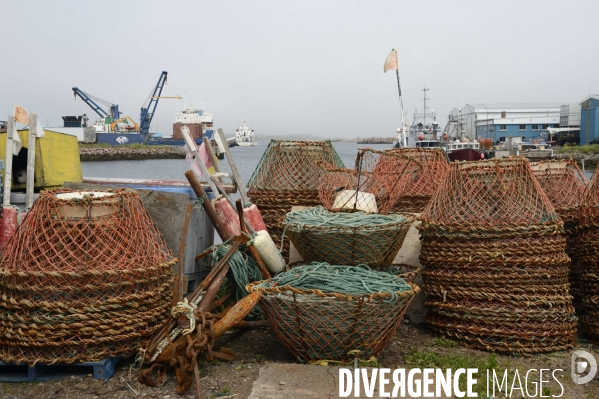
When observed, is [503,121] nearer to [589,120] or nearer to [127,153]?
[589,120]

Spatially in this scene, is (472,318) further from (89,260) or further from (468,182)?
(89,260)

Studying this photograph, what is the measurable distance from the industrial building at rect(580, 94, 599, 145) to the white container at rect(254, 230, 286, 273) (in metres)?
60.8

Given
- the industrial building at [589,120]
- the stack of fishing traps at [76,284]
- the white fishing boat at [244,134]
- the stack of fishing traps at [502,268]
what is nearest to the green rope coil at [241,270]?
the stack of fishing traps at [76,284]

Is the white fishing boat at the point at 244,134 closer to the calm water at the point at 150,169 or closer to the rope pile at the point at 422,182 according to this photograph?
the calm water at the point at 150,169

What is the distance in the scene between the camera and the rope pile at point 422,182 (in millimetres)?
6285

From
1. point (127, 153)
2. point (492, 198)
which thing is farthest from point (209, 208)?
point (127, 153)

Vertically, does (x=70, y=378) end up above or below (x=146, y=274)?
below

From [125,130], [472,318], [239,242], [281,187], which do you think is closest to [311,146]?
[281,187]

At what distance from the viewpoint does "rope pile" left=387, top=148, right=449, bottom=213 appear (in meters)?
6.29

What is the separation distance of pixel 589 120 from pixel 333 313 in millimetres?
63341

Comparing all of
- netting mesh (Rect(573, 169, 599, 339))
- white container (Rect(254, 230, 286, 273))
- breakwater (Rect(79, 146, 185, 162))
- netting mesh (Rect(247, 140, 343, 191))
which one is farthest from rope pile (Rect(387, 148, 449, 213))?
breakwater (Rect(79, 146, 185, 162))

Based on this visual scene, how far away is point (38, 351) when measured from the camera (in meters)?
3.80

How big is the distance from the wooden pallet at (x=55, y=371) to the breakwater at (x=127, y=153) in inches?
2502

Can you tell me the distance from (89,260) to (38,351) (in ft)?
2.17
